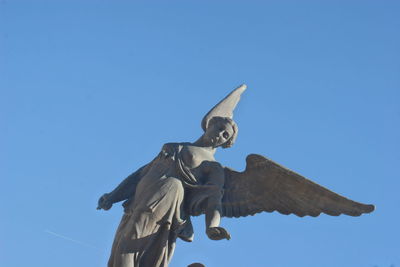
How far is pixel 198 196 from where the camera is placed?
10.6 meters

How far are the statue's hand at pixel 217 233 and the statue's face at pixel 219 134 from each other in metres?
1.53

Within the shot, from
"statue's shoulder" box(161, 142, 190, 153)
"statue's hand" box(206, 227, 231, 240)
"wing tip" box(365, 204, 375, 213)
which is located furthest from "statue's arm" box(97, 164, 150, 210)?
"wing tip" box(365, 204, 375, 213)

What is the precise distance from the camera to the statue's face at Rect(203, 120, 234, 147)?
11133mm

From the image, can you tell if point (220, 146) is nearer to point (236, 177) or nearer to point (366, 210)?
point (236, 177)

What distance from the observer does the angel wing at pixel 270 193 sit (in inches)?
428

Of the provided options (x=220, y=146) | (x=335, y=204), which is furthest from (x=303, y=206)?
(x=220, y=146)

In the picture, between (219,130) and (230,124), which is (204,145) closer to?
(219,130)

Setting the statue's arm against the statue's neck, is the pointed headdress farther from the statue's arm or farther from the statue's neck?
the statue's arm

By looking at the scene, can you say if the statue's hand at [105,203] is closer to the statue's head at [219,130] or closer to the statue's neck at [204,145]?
the statue's neck at [204,145]

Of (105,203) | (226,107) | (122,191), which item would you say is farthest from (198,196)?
(226,107)

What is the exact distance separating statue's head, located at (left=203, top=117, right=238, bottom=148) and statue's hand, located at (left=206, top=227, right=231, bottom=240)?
1544mm

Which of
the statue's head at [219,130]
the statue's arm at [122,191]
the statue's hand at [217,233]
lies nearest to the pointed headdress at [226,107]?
the statue's head at [219,130]

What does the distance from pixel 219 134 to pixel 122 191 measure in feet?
4.82

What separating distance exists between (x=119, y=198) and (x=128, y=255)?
46.5 inches
